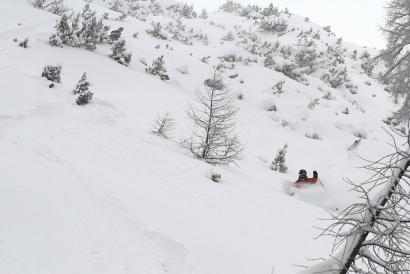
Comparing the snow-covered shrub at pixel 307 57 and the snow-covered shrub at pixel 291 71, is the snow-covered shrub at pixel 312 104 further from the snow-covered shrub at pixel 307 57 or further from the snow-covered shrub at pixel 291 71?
the snow-covered shrub at pixel 307 57

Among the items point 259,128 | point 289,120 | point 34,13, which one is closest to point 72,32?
point 34,13

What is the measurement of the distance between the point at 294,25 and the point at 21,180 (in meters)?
28.9

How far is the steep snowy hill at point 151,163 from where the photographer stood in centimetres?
545

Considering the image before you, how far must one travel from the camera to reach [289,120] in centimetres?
1780

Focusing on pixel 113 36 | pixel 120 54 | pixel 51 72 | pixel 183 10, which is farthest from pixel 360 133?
pixel 183 10

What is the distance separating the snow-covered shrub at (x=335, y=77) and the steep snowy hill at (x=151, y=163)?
134 cm

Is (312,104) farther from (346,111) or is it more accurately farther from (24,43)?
(24,43)

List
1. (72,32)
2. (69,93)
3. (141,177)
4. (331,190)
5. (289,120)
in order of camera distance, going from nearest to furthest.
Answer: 1. (141,177)
2. (69,93)
3. (331,190)
4. (72,32)
5. (289,120)

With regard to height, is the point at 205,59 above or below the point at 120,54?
above

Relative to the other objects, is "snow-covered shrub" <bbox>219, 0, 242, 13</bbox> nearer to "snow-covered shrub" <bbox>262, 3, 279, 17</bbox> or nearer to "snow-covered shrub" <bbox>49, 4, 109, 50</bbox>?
"snow-covered shrub" <bbox>262, 3, 279, 17</bbox>

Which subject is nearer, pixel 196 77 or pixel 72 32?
pixel 72 32

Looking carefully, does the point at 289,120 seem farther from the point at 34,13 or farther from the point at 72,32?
the point at 34,13

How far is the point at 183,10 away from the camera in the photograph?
3653cm

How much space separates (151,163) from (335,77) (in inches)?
730
